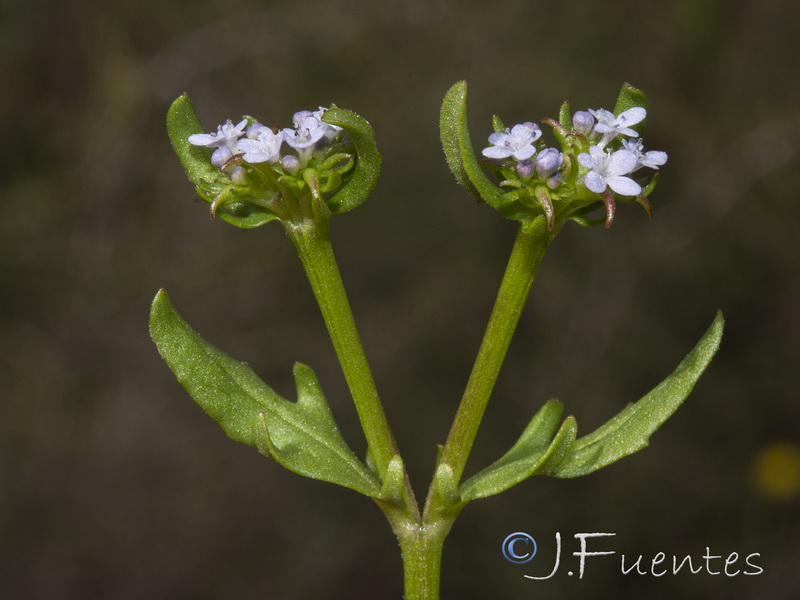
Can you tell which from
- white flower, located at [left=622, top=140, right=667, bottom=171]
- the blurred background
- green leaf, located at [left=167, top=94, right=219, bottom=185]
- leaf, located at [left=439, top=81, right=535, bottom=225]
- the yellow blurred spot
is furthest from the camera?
the blurred background

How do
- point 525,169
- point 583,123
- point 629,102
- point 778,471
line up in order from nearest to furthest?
point 525,169 < point 583,123 < point 629,102 < point 778,471

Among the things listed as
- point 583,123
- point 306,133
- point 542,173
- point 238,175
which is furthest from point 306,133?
point 583,123

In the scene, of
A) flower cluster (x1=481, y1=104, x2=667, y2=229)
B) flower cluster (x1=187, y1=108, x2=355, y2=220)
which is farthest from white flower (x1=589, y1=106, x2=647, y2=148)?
flower cluster (x1=187, y1=108, x2=355, y2=220)

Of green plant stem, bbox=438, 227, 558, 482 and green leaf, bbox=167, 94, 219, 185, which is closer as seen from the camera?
green plant stem, bbox=438, 227, 558, 482

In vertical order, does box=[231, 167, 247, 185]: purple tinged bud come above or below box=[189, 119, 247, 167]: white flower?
below

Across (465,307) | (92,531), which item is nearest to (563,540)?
(465,307)

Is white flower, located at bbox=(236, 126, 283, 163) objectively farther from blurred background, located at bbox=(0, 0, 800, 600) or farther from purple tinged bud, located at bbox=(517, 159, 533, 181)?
blurred background, located at bbox=(0, 0, 800, 600)

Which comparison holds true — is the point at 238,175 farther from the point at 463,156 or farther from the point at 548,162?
the point at 548,162

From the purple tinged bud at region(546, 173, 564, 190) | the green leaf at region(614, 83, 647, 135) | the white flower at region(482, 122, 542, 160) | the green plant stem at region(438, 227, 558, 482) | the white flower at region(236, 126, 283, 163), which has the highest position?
the green leaf at region(614, 83, 647, 135)
